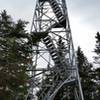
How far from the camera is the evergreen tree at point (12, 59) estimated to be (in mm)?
12555

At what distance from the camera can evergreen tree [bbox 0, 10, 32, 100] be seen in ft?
41.2

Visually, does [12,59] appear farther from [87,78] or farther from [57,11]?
[87,78]

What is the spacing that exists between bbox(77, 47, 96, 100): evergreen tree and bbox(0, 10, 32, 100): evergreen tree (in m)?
15.0

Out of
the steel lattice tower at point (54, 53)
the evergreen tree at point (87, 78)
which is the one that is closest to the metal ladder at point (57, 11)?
the steel lattice tower at point (54, 53)

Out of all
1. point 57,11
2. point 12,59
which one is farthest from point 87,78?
point 12,59

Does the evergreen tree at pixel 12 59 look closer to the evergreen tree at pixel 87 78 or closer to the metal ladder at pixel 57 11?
the metal ladder at pixel 57 11

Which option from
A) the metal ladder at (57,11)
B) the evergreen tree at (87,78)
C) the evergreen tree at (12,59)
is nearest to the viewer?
the evergreen tree at (12,59)

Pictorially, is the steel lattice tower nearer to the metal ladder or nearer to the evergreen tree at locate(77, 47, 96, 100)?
the metal ladder

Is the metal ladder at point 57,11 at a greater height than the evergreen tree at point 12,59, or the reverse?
the metal ladder at point 57,11

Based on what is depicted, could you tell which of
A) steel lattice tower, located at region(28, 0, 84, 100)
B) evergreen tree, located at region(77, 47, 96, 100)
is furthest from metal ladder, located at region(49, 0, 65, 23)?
evergreen tree, located at region(77, 47, 96, 100)

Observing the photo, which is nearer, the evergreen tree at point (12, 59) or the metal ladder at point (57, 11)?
the evergreen tree at point (12, 59)

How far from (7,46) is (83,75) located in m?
18.0

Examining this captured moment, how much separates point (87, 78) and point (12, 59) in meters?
19.2

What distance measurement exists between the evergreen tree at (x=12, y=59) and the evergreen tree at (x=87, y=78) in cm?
1500
